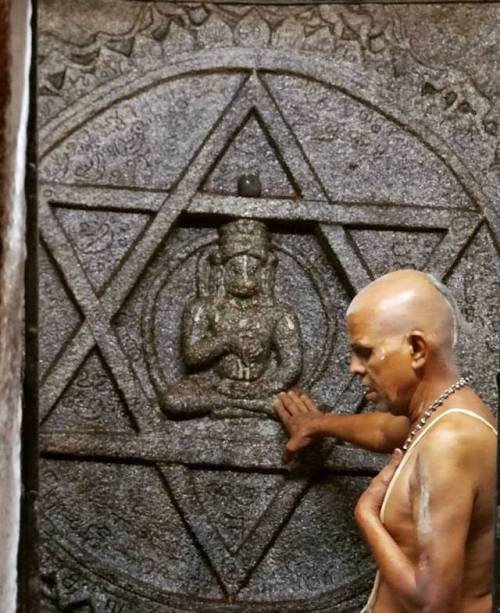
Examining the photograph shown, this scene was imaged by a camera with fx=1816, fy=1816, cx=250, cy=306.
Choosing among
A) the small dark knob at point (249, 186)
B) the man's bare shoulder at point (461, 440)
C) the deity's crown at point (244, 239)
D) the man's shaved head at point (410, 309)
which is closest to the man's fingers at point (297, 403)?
the deity's crown at point (244, 239)

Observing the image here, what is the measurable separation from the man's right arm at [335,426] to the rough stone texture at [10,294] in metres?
1.10

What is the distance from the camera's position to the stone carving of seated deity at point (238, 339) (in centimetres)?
398

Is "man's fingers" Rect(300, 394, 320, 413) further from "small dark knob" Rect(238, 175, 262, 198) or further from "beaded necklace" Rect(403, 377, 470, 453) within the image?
"beaded necklace" Rect(403, 377, 470, 453)

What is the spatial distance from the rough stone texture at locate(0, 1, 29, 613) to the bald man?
743 millimetres

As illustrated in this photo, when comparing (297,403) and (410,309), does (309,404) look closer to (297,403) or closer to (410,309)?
(297,403)

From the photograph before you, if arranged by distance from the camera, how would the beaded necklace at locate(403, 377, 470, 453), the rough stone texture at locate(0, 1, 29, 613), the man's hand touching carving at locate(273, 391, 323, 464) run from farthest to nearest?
1. the man's hand touching carving at locate(273, 391, 323, 464)
2. the beaded necklace at locate(403, 377, 470, 453)
3. the rough stone texture at locate(0, 1, 29, 613)

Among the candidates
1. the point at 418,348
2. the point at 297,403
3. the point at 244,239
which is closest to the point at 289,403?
the point at 297,403

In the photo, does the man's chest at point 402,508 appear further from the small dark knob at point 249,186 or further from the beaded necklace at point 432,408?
the small dark knob at point 249,186

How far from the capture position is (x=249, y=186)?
159 inches

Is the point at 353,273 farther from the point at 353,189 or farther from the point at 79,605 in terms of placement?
the point at 79,605

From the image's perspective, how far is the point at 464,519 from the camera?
3.10 m

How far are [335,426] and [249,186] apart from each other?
583 millimetres

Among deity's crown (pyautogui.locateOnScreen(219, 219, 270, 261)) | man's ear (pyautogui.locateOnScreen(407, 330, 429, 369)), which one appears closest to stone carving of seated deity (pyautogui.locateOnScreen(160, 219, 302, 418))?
deity's crown (pyautogui.locateOnScreen(219, 219, 270, 261))

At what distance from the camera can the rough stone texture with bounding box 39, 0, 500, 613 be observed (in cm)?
396
